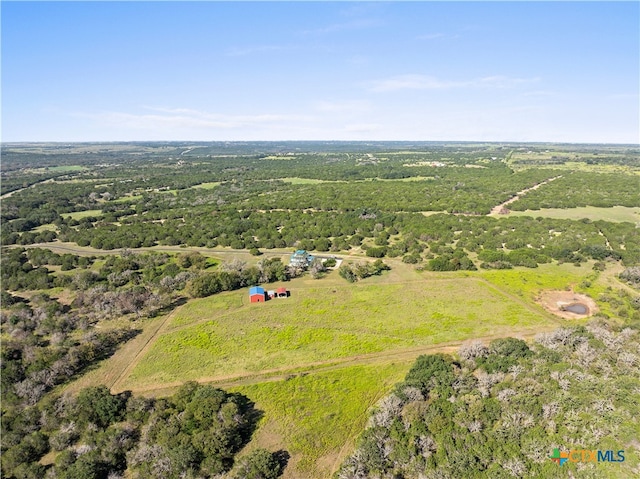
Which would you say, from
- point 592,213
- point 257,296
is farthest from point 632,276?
point 257,296

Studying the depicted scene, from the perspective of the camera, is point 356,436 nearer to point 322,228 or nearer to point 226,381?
point 226,381

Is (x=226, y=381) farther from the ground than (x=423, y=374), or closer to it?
closer to it

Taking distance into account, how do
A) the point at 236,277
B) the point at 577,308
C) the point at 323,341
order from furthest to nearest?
the point at 236,277
the point at 577,308
the point at 323,341

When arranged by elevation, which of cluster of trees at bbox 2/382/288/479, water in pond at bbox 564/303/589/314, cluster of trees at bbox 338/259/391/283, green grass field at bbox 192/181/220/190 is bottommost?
cluster of trees at bbox 2/382/288/479

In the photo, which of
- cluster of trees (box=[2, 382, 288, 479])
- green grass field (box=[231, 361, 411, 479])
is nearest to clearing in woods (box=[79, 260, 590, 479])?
green grass field (box=[231, 361, 411, 479])

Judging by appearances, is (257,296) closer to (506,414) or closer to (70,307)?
(70,307)

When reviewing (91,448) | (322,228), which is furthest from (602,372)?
(322,228)

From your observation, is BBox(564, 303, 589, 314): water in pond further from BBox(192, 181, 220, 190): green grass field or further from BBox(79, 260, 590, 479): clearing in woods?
BBox(192, 181, 220, 190): green grass field
